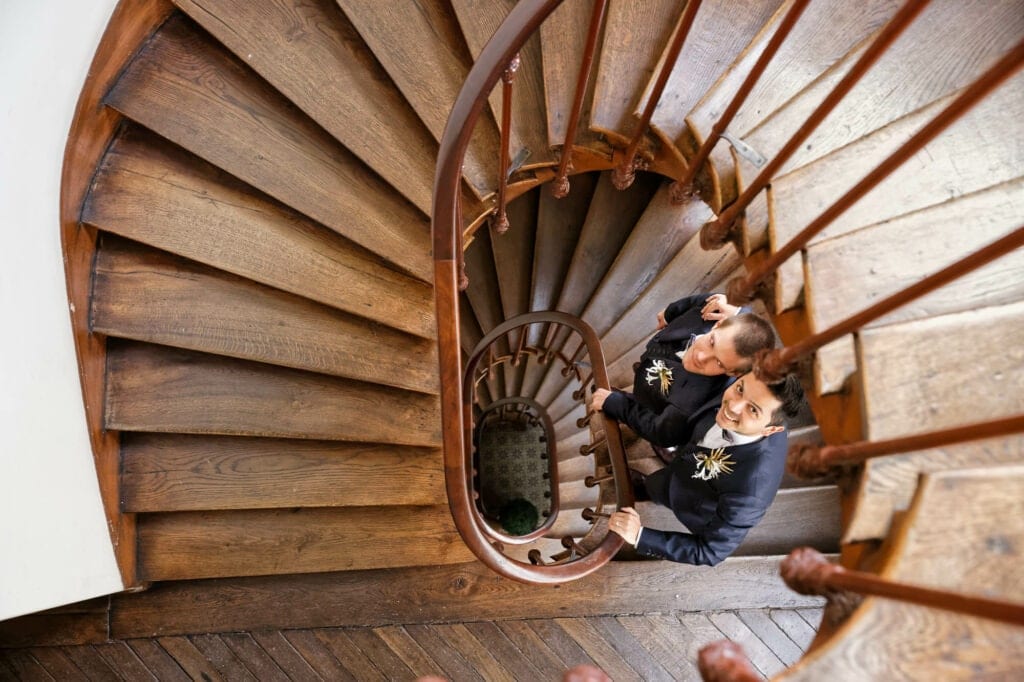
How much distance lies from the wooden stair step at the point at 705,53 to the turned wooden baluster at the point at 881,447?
128 centimetres

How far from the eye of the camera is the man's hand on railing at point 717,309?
253cm

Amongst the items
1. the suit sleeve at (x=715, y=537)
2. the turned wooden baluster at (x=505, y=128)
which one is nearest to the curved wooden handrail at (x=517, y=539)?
the suit sleeve at (x=715, y=537)

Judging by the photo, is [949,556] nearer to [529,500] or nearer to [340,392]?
[340,392]

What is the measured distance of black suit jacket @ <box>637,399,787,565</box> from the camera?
2133 millimetres

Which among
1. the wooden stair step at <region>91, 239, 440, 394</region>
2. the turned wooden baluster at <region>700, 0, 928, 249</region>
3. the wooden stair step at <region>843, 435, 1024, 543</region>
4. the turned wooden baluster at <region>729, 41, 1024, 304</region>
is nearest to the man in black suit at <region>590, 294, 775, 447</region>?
the turned wooden baluster at <region>700, 0, 928, 249</region>

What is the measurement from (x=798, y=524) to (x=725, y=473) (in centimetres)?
92

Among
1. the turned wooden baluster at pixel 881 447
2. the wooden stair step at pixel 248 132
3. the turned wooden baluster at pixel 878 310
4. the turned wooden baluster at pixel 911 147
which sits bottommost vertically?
the turned wooden baluster at pixel 881 447

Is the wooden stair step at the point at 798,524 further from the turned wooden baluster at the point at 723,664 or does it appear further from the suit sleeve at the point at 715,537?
the turned wooden baluster at the point at 723,664

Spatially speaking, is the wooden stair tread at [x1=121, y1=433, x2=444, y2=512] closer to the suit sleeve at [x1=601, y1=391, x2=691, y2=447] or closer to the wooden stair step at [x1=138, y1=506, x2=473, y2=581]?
the wooden stair step at [x1=138, y1=506, x2=473, y2=581]

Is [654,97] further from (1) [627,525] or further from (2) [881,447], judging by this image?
(1) [627,525]

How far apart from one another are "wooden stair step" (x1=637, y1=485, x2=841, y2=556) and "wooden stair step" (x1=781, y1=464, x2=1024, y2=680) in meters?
1.65

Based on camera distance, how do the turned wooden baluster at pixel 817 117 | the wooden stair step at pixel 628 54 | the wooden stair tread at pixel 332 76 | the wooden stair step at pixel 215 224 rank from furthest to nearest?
the wooden stair step at pixel 215 224, the wooden stair tread at pixel 332 76, the wooden stair step at pixel 628 54, the turned wooden baluster at pixel 817 117

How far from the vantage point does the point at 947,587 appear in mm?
1142

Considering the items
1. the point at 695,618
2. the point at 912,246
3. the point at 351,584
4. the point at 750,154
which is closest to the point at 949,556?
the point at 912,246
